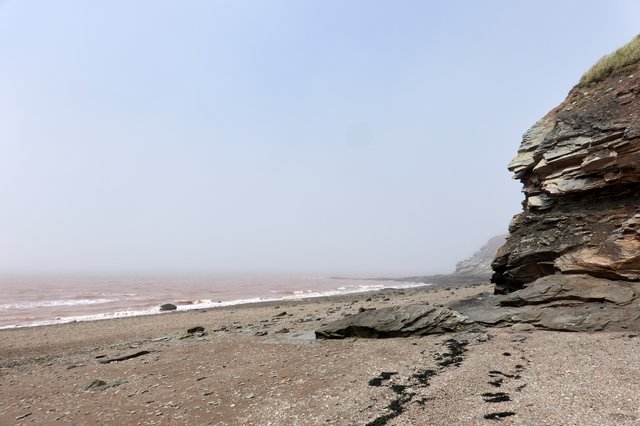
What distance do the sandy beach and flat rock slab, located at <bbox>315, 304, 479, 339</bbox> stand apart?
0.63 m

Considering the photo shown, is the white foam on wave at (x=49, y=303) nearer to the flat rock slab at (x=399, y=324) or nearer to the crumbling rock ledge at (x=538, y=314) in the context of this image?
the flat rock slab at (x=399, y=324)

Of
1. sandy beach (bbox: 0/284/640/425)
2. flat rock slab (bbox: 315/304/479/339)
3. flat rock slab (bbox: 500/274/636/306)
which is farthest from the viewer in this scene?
flat rock slab (bbox: 315/304/479/339)

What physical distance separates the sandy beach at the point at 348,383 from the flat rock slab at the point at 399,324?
63 cm

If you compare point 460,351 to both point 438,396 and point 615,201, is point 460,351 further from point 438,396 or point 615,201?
point 615,201

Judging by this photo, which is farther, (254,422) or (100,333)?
(100,333)

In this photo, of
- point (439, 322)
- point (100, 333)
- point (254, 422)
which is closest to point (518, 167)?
point (439, 322)

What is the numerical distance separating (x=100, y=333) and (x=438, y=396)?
25931mm

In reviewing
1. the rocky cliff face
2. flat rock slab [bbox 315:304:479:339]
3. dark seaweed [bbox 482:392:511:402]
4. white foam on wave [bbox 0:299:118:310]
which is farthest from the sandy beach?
white foam on wave [bbox 0:299:118:310]

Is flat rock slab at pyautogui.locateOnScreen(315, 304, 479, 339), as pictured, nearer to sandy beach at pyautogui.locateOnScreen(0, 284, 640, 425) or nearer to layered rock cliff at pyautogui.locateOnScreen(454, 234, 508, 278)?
sandy beach at pyautogui.locateOnScreen(0, 284, 640, 425)

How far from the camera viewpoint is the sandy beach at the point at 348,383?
23.8ft

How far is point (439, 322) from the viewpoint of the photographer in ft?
47.6

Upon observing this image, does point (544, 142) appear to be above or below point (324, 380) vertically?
above

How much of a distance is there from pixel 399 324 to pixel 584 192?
11.3m

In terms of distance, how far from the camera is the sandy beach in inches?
285
